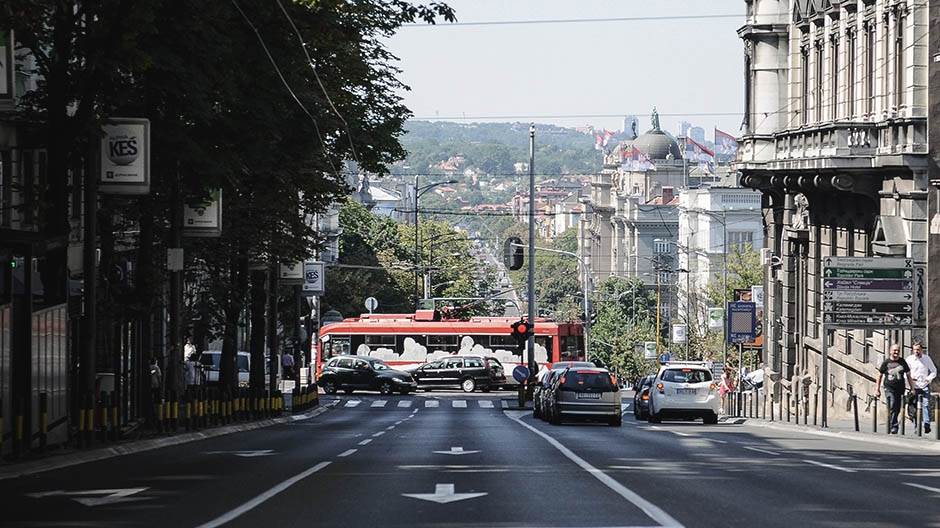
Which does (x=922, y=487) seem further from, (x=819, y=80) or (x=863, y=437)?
(x=819, y=80)

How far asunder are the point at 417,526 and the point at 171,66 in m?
14.1

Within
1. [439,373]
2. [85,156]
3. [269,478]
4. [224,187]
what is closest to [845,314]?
[224,187]

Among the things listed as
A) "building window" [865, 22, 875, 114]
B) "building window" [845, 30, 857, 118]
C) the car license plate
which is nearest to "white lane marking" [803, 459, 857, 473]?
the car license plate

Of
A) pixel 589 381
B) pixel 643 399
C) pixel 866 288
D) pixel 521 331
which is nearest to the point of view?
pixel 866 288

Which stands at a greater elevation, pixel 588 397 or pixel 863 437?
pixel 588 397

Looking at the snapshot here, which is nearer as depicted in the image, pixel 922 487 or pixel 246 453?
pixel 922 487

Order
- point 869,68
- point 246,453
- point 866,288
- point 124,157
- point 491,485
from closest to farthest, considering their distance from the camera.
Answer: point 491,485
point 246,453
point 124,157
point 866,288
point 869,68

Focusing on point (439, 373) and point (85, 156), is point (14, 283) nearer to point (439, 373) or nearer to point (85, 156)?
point (85, 156)

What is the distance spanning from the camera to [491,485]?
1944 cm

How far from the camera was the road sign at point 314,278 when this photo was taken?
67750 millimetres

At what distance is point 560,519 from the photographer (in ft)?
50.0

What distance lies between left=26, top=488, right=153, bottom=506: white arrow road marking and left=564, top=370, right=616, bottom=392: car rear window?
2521 cm

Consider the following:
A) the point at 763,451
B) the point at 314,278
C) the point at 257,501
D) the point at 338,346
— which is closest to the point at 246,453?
the point at 763,451

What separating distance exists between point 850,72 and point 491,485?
110 ft
